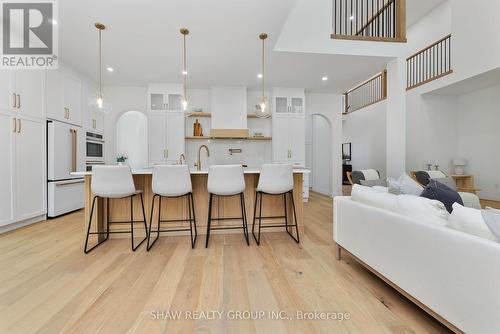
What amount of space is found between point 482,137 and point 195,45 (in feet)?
22.4

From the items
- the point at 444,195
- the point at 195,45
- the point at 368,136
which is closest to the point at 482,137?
the point at 368,136

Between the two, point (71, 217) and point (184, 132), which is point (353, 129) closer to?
point (184, 132)

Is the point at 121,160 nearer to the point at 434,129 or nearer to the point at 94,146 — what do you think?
the point at 94,146

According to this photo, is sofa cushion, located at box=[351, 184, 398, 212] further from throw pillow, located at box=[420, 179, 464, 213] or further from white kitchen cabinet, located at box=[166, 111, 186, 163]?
white kitchen cabinet, located at box=[166, 111, 186, 163]

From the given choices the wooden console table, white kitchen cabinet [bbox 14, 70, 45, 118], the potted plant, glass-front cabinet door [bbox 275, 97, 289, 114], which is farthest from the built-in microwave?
the wooden console table

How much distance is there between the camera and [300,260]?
2266mm

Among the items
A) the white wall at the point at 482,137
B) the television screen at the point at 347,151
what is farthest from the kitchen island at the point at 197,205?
the television screen at the point at 347,151

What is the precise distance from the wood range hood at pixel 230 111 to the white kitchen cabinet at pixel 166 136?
2.71ft

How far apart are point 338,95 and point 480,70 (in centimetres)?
271

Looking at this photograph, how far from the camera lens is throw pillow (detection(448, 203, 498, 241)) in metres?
1.06

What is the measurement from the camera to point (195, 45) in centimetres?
352

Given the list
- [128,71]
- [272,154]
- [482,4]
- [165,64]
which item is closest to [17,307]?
[165,64]

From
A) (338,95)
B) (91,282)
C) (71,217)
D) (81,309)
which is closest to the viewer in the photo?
(81,309)

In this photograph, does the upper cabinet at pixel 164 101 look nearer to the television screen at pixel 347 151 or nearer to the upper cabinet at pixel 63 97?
the upper cabinet at pixel 63 97
